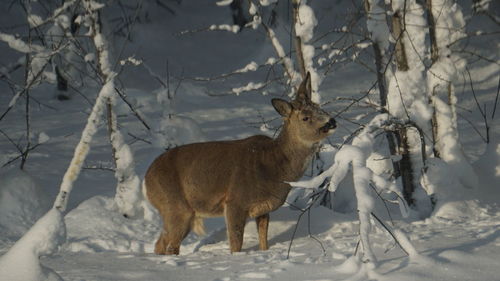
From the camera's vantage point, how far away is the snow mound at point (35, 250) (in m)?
4.25

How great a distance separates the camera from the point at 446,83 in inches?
343

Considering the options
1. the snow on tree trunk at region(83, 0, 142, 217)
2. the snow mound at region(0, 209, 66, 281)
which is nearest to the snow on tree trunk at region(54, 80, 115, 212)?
the snow mound at region(0, 209, 66, 281)

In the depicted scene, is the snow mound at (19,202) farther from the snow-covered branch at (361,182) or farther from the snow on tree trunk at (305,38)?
the snow-covered branch at (361,182)

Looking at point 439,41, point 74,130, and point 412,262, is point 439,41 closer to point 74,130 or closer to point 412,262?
point 412,262

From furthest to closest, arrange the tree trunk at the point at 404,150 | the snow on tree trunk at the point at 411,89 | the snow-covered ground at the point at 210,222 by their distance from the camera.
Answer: the tree trunk at the point at 404,150, the snow on tree trunk at the point at 411,89, the snow-covered ground at the point at 210,222

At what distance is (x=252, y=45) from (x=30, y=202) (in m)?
14.1

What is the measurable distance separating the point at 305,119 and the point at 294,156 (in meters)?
0.41

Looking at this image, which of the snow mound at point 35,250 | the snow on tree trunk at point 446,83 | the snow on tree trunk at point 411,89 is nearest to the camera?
the snow mound at point 35,250

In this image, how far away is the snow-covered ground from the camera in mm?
4852

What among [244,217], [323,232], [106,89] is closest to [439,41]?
[323,232]

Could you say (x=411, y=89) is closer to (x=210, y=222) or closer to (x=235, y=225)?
(x=235, y=225)

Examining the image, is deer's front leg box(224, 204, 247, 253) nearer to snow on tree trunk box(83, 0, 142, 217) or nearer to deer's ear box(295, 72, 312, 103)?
deer's ear box(295, 72, 312, 103)

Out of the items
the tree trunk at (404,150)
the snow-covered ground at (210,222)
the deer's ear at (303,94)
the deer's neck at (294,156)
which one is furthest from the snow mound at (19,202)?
the tree trunk at (404,150)

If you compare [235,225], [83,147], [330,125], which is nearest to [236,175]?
[235,225]
